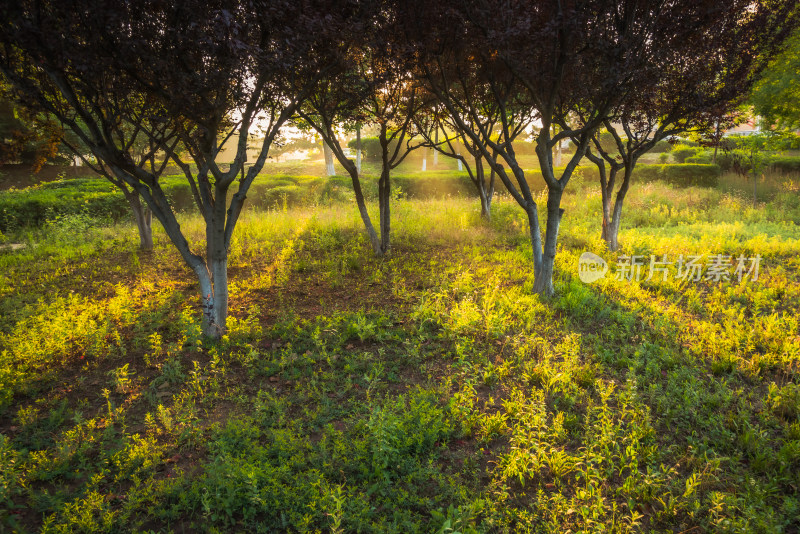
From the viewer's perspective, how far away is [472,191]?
21703mm

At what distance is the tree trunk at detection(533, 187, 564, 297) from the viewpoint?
680cm

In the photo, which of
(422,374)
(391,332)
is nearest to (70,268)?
(391,332)

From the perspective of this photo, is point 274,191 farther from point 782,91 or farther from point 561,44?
point 782,91

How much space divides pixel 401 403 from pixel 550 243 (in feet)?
13.7

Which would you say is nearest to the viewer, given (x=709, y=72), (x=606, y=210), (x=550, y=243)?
(x=550, y=243)

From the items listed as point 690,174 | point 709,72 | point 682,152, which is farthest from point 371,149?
point 709,72

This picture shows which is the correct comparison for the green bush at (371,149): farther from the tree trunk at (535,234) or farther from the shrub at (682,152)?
the tree trunk at (535,234)

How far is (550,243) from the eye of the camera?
6820 millimetres

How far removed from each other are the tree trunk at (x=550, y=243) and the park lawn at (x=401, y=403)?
1.24 ft

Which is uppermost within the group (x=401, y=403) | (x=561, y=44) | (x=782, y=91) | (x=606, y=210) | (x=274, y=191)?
(x=782, y=91)

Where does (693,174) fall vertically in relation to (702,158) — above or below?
below

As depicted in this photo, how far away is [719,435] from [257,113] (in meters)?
6.78

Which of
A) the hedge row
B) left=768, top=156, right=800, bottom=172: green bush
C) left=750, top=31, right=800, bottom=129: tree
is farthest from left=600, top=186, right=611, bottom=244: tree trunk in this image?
left=768, top=156, right=800, bottom=172: green bush

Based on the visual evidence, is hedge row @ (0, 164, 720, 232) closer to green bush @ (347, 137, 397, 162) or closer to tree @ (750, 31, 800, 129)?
tree @ (750, 31, 800, 129)
